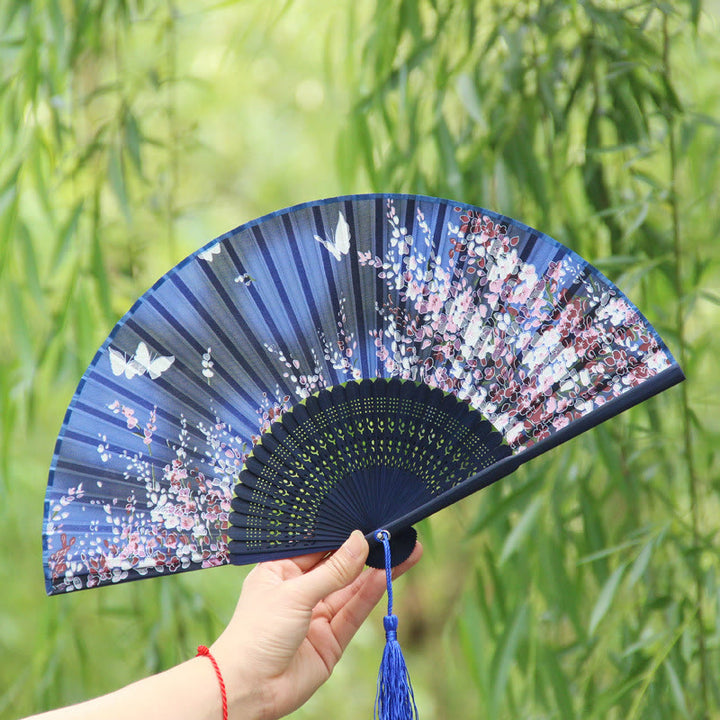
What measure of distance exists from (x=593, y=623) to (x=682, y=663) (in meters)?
0.19

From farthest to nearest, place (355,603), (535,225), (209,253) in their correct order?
(535,225)
(355,603)
(209,253)

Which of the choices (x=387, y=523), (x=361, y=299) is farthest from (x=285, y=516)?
(x=361, y=299)

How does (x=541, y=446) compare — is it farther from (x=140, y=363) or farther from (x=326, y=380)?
(x=140, y=363)

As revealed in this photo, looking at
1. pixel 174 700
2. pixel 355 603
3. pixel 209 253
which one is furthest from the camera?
pixel 355 603

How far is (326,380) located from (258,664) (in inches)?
13.5

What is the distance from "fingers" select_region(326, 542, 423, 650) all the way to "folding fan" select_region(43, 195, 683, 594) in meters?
0.09

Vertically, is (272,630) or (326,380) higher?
(326,380)

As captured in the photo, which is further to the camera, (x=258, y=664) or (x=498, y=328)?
(x=498, y=328)

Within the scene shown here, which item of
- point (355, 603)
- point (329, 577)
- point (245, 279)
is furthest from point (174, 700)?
point (245, 279)

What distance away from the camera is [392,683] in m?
1.03

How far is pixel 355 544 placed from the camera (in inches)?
40.3

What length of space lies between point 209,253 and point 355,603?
50 centimetres

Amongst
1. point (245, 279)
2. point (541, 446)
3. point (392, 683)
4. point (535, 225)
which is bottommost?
point (392, 683)

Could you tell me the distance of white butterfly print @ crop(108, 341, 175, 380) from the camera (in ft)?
3.56
